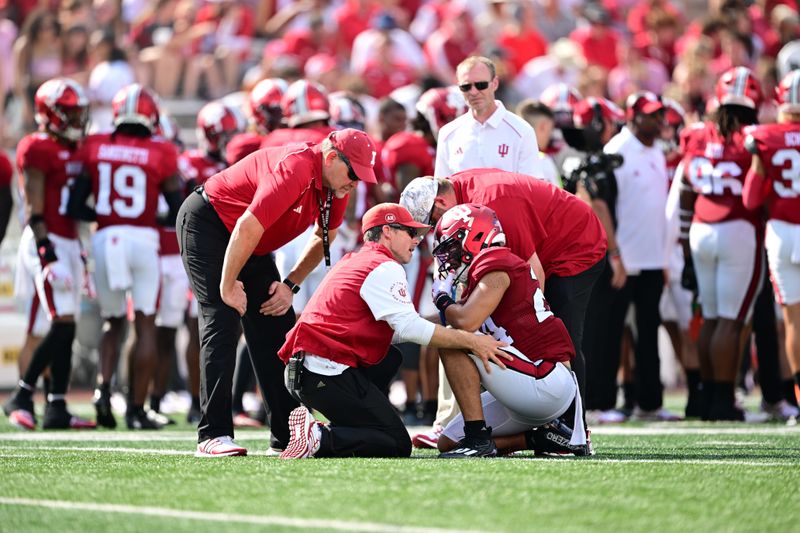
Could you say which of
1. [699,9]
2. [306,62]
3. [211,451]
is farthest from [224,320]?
[699,9]

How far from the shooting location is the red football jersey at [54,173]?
1020 cm

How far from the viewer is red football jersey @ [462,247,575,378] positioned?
22.9 ft

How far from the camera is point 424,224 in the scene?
23.1 feet

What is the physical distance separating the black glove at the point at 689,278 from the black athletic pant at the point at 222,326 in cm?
400

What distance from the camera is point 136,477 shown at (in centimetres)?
623

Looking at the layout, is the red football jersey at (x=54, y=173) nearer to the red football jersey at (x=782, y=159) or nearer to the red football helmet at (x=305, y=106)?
the red football helmet at (x=305, y=106)

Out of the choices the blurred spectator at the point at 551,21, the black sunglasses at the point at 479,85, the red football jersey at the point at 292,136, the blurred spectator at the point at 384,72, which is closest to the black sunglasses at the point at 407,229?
the black sunglasses at the point at 479,85

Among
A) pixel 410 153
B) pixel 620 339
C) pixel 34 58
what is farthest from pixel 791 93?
pixel 34 58

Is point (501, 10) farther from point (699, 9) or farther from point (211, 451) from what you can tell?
point (211, 451)

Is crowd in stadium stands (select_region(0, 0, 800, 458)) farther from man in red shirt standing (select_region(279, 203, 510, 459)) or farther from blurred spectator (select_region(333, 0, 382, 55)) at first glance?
blurred spectator (select_region(333, 0, 382, 55))

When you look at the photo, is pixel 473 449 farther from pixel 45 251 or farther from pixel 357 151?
pixel 45 251

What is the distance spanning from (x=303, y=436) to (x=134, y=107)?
164 inches

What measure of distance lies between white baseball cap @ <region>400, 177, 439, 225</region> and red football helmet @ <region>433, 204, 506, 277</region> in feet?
0.55

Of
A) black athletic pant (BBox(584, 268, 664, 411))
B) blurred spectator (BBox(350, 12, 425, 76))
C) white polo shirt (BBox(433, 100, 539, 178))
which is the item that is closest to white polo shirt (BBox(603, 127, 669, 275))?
black athletic pant (BBox(584, 268, 664, 411))
